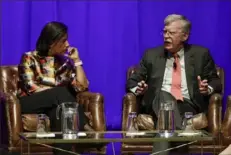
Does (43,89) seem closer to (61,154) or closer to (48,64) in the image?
(48,64)

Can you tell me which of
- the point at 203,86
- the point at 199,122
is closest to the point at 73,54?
the point at 203,86

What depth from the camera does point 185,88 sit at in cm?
508

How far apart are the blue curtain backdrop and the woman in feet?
1.50

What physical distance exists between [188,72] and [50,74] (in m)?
1.15

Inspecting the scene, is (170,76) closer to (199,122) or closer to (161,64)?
(161,64)

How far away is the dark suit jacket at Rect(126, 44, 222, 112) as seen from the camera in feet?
16.5

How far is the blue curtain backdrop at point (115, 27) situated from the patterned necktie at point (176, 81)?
64cm

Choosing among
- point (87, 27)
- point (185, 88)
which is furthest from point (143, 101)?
point (87, 27)

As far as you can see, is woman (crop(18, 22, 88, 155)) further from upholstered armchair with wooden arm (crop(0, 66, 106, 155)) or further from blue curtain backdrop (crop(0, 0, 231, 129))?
blue curtain backdrop (crop(0, 0, 231, 129))

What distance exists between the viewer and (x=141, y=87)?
4.94m

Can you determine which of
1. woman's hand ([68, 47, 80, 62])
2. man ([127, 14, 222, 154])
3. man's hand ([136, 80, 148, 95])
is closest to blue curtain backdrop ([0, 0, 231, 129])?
woman's hand ([68, 47, 80, 62])

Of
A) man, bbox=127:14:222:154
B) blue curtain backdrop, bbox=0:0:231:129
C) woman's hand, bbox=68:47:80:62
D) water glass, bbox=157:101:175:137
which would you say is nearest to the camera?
water glass, bbox=157:101:175:137

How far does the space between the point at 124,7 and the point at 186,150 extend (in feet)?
5.59

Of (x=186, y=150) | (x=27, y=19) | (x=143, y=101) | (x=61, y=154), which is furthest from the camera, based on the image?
(x=27, y=19)
